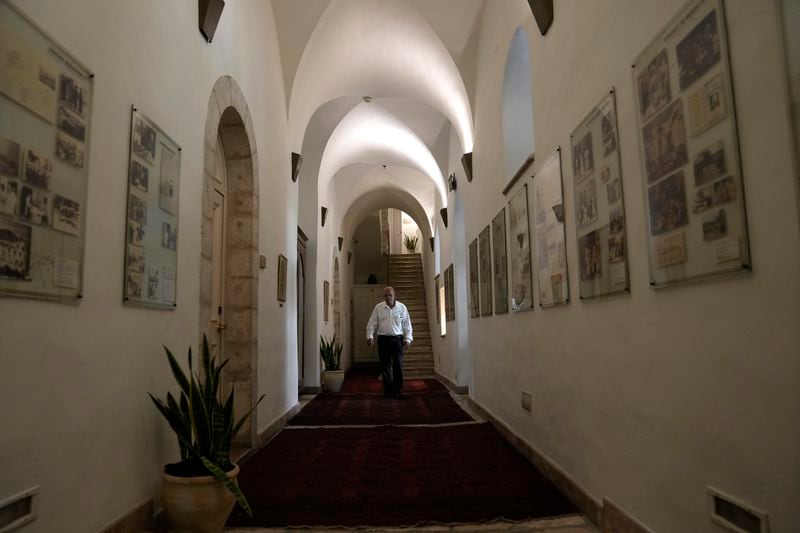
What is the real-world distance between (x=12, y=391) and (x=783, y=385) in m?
2.00

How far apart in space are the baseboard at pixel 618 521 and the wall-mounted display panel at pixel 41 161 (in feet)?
7.12

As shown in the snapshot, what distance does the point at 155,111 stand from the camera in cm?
254

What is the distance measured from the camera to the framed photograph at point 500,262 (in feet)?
15.0

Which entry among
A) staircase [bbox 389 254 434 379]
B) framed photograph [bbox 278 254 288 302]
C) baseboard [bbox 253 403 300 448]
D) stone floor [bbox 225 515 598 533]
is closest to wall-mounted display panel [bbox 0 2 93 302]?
stone floor [bbox 225 515 598 533]

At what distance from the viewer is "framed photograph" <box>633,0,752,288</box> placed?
5.03ft

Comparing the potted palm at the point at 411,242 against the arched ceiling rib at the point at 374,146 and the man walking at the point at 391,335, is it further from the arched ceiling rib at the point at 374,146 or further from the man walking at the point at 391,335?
the man walking at the point at 391,335

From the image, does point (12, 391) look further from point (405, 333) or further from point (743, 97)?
point (405, 333)

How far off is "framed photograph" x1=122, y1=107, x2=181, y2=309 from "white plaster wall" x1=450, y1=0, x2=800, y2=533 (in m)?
2.00

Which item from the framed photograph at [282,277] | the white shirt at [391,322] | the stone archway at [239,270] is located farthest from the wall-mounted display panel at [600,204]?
the white shirt at [391,322]

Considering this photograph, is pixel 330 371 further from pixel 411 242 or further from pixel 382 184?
pixel 411 242

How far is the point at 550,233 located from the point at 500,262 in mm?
1510

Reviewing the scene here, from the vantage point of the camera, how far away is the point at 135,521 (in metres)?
2.25

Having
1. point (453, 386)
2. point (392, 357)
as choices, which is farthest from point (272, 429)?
point (453, 386)

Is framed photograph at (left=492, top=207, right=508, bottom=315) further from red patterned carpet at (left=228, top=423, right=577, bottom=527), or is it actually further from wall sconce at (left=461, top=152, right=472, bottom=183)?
wall sconce at (left=461, top=152, right=472, bottom=183)
